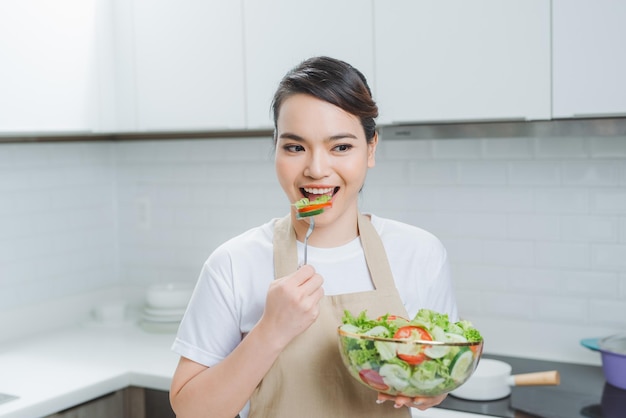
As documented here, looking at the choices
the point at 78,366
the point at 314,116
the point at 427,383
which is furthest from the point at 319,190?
the point at 78,366

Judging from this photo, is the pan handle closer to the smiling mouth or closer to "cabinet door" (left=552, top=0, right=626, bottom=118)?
"cabinet door" (left=552, top=0, right=626, bottom=118)

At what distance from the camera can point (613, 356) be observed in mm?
2287

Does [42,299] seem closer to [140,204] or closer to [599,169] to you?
[140,204]

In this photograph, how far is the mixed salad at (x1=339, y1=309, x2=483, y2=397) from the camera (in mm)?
1348

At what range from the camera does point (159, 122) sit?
2809 mm

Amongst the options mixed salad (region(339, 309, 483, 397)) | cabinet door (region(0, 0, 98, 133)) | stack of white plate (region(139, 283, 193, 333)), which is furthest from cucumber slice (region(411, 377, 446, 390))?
stack of white plate (region(139, 283, 193, 333))

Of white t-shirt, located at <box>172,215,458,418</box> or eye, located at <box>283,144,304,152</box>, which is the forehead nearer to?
eye, located at <box>283,144,304,152</box>

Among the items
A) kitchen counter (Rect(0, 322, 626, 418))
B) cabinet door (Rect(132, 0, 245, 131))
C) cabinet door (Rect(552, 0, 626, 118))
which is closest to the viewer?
cabinet door (Rect(552, 0, 626, 118))

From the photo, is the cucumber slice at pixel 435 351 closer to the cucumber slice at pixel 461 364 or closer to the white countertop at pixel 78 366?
the cucumber slice at pixel 461 364

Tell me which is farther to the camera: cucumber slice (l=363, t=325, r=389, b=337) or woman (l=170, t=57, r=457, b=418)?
woman (l=170, t=57, r=457, b=418)

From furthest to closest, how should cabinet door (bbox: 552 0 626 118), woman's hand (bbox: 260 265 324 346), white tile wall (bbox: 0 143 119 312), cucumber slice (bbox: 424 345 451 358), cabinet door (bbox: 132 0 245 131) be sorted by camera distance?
white tile wall (bbox: 0 143 119 312) < cabinet door (bbox: 132 0 245 131) < cabinet door (bbox: 552 0 626 118) < woman's hand (bbox: 260 265 324 346) < cucumber slice (bbox: 424 345 451 358)

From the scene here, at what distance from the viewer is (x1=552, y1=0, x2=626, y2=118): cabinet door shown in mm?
2072

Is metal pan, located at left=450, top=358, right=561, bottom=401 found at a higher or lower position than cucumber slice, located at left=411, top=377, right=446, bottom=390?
A: lower

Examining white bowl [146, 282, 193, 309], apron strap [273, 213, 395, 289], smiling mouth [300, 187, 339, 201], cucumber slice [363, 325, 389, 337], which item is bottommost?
white bowl [146, 282, 193, 309]
